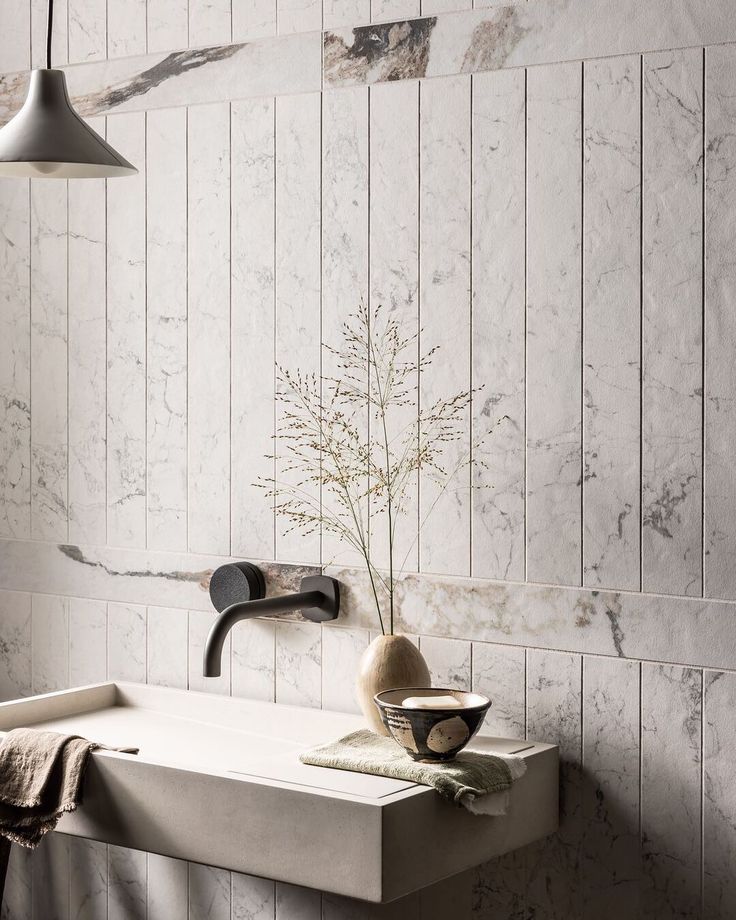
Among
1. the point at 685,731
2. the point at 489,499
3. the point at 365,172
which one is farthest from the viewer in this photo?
the point at 365,172

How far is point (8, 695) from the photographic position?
9.21 ft

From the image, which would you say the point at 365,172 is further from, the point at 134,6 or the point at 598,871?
the point at 598,871

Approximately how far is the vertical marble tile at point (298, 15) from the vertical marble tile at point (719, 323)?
79 centimetres

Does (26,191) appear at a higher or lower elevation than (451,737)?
higher

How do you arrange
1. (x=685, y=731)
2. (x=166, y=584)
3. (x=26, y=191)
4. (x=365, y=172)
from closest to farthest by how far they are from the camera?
(x=685, y=731), (x=365, y=172), (x=166, y=584), (x=26, y=191)

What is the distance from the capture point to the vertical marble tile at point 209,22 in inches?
96.3

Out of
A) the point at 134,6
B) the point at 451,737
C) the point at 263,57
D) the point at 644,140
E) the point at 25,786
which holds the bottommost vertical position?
the point at 25,786

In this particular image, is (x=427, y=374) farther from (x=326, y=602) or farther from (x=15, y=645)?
(x=15, y=645)

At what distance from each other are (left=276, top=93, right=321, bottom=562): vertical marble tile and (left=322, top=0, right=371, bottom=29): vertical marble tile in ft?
0.47

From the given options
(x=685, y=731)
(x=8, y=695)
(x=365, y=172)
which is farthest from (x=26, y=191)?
(x=685, y=731)

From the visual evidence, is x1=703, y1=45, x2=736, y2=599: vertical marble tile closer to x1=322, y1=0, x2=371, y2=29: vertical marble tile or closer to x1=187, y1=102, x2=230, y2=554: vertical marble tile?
x1=322, y1=0, x2=371, y2=29: vertical marble tile

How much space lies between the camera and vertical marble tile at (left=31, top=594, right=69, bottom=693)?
8.91 feet

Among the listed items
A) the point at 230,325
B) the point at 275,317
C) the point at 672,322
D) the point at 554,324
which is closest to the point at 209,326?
the point at 230,325

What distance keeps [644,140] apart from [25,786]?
1.48 metres
